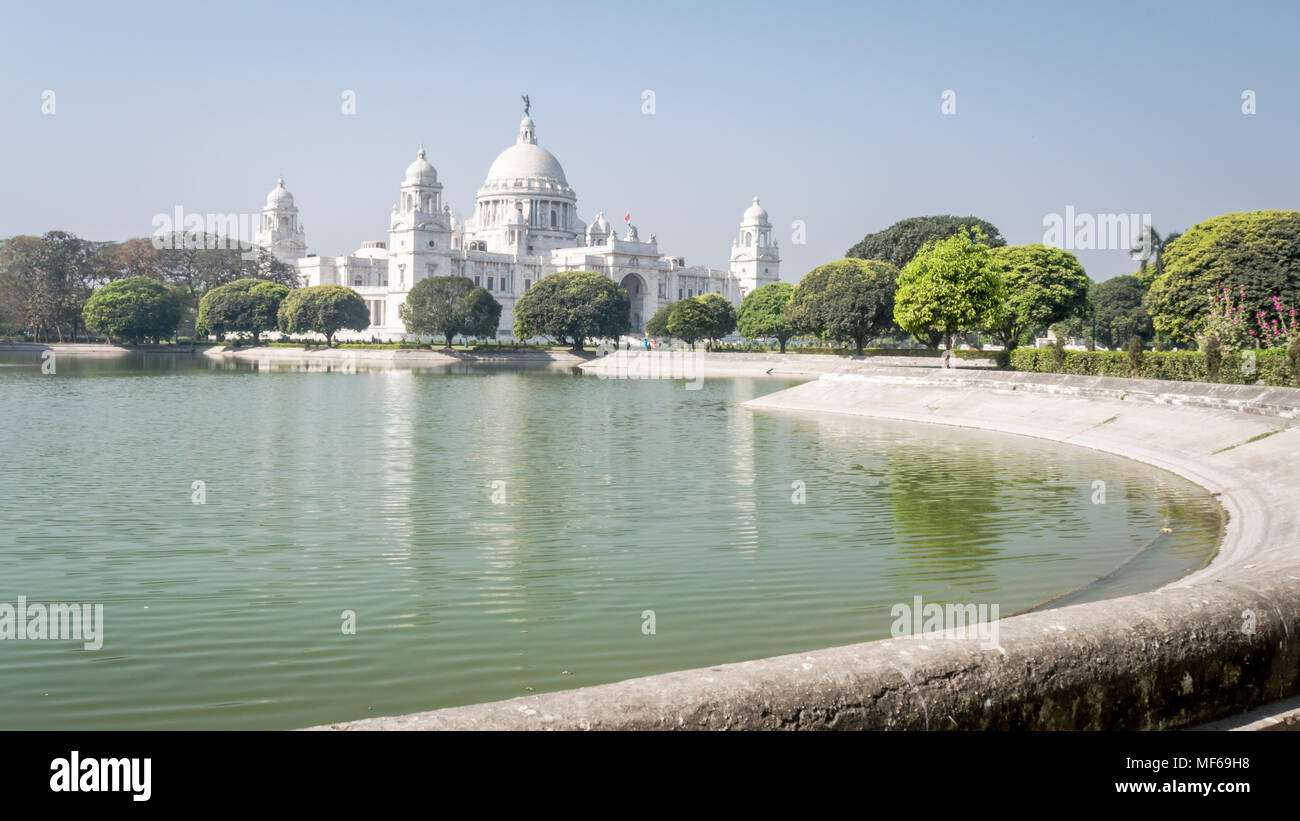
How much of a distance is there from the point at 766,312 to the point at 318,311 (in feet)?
159

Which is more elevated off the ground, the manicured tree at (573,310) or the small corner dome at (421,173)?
the small corner dome at (421,173)

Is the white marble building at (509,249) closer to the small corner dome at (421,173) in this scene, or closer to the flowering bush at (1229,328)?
the small corner dome at (421,173)

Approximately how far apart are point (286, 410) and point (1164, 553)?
30659 mm

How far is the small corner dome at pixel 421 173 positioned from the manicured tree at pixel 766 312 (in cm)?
5604

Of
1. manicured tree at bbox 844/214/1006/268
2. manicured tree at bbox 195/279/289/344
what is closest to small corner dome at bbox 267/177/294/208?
manicured tree at bbox 195/279/289/344

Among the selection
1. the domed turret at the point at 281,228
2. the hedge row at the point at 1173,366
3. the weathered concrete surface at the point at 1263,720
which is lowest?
the weathered concrete surface at the point at 1263,720

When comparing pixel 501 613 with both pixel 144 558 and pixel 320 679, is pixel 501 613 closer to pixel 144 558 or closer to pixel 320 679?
pixel 320 679

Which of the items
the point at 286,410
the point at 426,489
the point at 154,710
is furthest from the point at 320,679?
the point at 286,410

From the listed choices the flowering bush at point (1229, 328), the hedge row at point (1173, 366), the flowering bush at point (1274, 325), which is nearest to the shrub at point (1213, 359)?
the hedge row at point (1173, 366)

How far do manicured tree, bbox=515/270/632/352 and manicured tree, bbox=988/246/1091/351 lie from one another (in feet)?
133

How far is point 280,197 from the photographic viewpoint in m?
175

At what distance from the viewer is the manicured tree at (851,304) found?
81062mm
